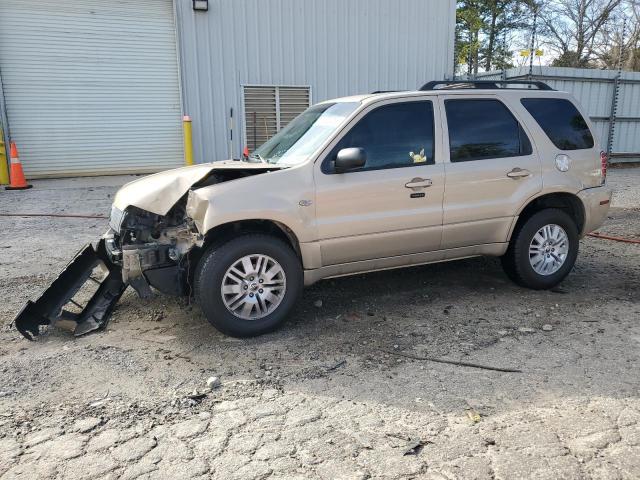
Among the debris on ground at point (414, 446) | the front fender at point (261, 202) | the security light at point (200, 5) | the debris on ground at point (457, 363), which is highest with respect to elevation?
the security light at point (200, 5)

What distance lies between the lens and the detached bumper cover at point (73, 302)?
427 cm

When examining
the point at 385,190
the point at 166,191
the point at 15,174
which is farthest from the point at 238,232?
the point at 15,174

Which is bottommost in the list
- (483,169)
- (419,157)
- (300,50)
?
(483,169)

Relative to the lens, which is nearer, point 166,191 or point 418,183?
point 166,191

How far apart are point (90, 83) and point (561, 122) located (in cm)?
1090

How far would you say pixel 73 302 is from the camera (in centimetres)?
456

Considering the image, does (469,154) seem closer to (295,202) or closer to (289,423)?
(295,202)

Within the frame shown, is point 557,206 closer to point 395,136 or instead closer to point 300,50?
point 395,136

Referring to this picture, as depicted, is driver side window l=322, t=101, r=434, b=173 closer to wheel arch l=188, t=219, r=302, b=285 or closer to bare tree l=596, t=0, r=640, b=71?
wheel arch l=188, t=219, r=302, b=285

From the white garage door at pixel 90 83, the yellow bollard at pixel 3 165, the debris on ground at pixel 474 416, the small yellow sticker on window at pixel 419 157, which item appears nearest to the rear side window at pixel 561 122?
the small yellow sticker on window at pixel 419 157

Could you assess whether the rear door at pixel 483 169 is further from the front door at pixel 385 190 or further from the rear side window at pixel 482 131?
the front door at pixel 385 190

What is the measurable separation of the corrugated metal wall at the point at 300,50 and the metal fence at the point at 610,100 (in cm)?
291

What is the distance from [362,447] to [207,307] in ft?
5.71

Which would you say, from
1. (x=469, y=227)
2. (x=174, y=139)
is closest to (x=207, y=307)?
(x=469, y=227)
